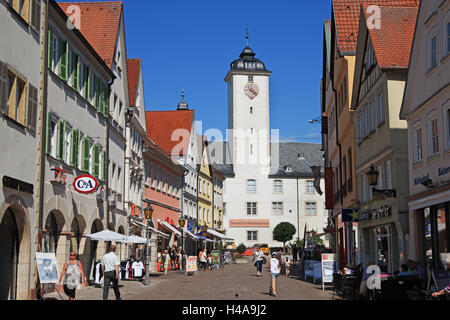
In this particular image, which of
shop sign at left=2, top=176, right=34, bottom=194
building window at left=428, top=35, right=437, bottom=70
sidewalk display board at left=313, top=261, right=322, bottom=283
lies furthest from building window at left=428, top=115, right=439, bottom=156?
shop sign at left=2, top=176, right=34, bottom=194

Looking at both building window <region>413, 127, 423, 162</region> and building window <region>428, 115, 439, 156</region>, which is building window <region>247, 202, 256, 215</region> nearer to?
building window <region>413, 127, 423, 162</region>

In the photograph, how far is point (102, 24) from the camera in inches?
1247

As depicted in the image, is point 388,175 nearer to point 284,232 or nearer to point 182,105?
point 284,232

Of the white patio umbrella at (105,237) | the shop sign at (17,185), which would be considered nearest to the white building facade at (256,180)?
the white patio umbrella at (105,237)

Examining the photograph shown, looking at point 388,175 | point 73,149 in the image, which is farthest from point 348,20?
point 73,149

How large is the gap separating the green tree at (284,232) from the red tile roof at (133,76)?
52.9 m

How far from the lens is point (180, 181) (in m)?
52.9

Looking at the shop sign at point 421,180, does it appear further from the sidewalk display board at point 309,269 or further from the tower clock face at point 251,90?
the tower clock face at point 251,90

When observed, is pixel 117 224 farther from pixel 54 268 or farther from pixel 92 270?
pixel 54 268

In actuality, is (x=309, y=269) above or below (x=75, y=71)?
below

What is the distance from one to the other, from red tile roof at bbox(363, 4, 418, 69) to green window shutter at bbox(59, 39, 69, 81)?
11.1 meters

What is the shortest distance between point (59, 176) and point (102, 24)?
12.3m

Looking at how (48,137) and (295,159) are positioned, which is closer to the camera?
(48,137)
